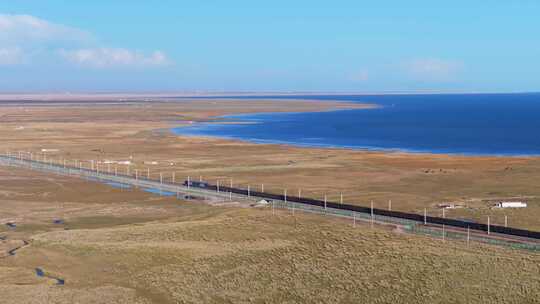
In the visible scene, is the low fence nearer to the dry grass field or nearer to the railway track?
the railway track

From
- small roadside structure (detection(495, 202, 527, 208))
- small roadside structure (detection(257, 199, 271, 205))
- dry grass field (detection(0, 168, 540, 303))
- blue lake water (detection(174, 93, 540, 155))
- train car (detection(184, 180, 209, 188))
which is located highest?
blue lake water (detection(174, 93, 540, 155))

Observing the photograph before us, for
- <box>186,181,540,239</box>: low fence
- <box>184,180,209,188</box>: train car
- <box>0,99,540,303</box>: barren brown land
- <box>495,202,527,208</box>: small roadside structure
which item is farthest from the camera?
<box>184,180,209,188</box>: train car

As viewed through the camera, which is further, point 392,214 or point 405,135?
point 405,135

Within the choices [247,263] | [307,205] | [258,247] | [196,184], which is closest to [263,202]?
[307,205]

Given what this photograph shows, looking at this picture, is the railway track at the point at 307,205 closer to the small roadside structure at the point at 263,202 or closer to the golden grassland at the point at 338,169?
the small roadside structure at the point at 263,202

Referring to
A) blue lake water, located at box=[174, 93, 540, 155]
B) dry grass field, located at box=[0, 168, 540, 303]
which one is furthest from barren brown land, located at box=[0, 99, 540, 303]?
blue lake water, located at box=[174, 93, 540, 155]

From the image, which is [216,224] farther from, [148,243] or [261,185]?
[261,185]

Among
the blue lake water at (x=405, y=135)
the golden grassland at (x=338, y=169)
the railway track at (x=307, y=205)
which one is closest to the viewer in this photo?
the railway track at (x=307, y=205)

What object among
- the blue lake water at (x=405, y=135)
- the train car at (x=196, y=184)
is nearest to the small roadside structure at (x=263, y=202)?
the train car at (x=196, y=184)

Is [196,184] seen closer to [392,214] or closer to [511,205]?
[392,214]
